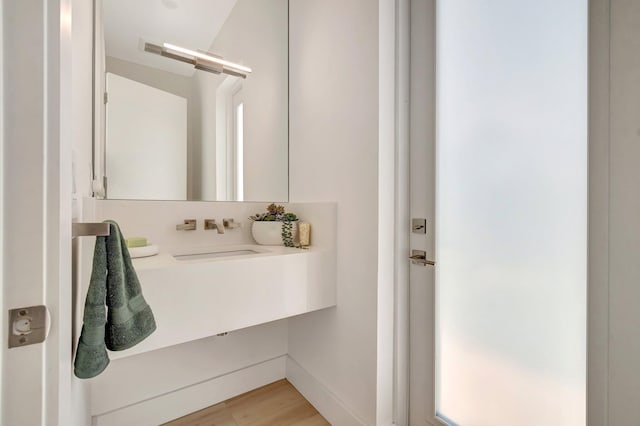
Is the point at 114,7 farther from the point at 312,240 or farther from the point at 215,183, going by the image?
the point at 312,240

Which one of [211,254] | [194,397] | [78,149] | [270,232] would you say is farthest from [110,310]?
[194,397]

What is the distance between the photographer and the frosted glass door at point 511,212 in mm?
772

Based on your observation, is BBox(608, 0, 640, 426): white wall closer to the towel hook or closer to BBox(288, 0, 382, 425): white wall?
BBox(288, 0, 382, 425): white wall

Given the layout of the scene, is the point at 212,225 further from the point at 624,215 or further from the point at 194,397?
the point at 624,215

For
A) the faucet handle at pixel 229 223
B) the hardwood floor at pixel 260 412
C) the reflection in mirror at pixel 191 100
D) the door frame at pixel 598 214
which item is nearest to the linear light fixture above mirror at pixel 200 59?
the reflection in mirror at pixel 191 100

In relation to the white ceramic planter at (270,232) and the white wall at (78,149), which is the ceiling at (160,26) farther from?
the white ceramic planter at (270,232)

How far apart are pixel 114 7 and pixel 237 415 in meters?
2.07

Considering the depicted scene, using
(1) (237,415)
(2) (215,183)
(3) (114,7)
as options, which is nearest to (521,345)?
(1) (237,415)

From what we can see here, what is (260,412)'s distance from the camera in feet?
4.71

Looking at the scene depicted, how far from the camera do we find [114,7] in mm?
1302

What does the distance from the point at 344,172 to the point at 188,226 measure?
855 mm

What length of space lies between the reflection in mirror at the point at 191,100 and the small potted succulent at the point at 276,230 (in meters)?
0.20

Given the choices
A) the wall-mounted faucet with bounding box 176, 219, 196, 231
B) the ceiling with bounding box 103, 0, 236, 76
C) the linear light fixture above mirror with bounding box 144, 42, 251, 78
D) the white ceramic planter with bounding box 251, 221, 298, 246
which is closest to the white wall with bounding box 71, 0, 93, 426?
the ceiling with bounding box 103, 0, 236, 76

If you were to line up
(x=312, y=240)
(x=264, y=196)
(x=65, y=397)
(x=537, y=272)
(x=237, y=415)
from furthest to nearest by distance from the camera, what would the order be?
(x=264, y=196) < (x=312, y=240) < (x=237, y=415) < (x=537, y=272) < (x=65, y=397)
